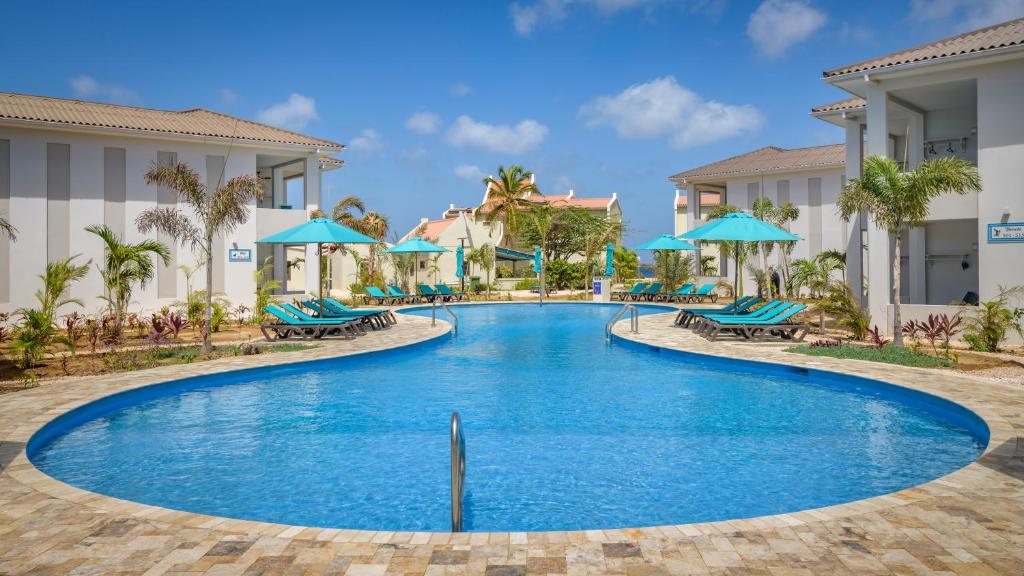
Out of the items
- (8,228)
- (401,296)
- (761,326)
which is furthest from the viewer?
(401,296)

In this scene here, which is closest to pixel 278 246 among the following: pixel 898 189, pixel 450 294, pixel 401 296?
pixel 401 296

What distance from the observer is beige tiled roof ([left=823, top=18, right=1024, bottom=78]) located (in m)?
13.2

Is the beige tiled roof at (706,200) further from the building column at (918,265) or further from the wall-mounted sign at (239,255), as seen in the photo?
the wall-mounted sign at (239,255)

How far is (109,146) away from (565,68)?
19.8 meters

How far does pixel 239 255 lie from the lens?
2102 cm

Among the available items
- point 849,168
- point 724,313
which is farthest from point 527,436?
point 849,168

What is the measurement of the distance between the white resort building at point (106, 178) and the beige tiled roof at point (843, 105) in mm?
14881

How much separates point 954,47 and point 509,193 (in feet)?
94.7

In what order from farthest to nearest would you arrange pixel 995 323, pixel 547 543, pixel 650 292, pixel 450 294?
pixel 450 294 < pixel 650 292 < pixel 995 323 < pixel 547 543

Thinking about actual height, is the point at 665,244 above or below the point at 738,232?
above

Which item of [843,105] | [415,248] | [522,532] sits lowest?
[522,532]

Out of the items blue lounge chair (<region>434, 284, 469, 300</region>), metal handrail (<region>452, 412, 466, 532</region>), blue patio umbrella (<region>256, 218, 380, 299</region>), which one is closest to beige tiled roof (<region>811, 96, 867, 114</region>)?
blue patio umbrella (<region>256, 218, 380, 299</region>)

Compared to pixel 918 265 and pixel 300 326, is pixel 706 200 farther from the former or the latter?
pixel 300 326

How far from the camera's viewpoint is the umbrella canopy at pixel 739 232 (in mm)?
15445
